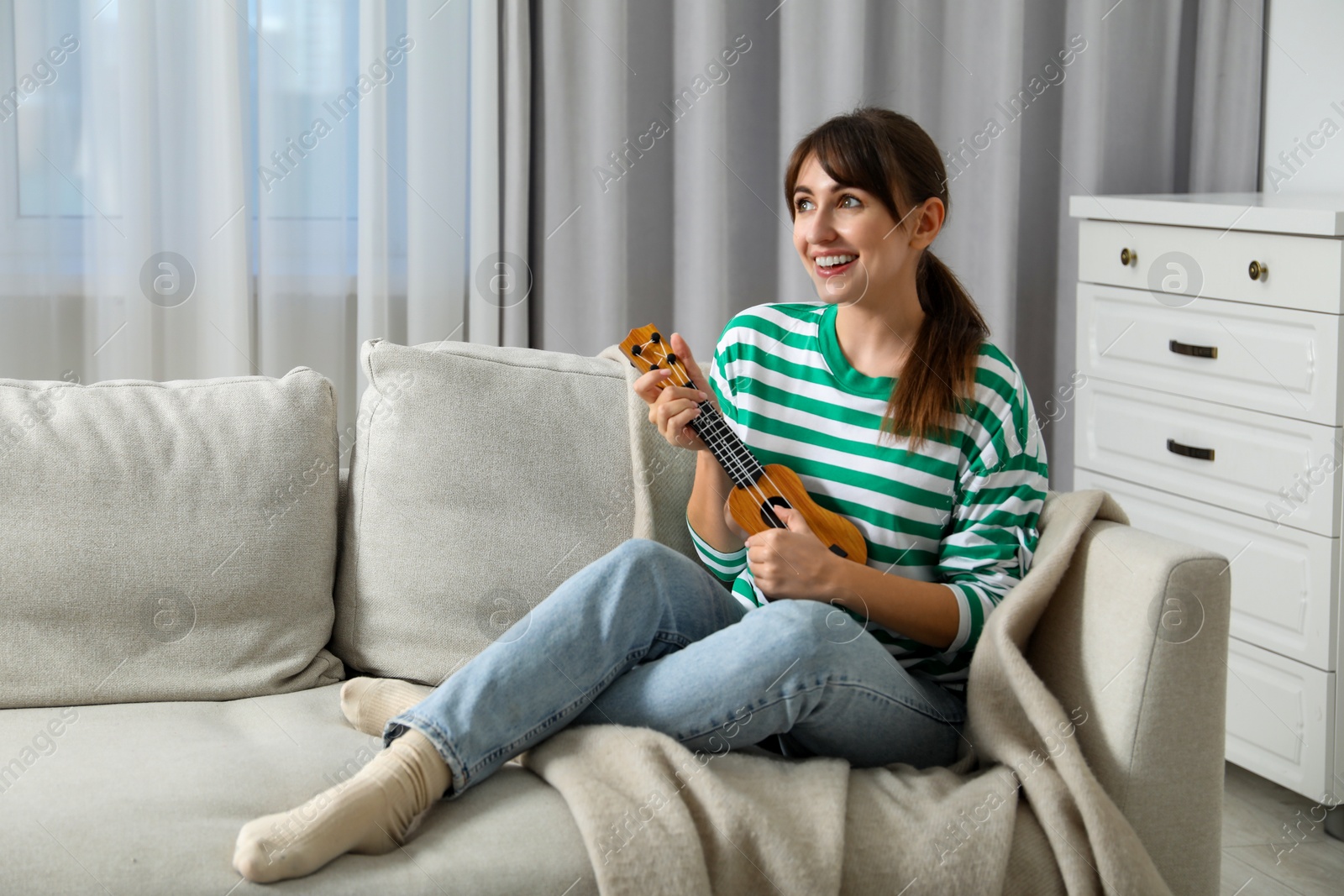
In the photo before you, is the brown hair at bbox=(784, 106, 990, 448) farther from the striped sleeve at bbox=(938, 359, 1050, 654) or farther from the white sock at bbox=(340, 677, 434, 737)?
the white sock at bbox=(340, 677, 434, 737)

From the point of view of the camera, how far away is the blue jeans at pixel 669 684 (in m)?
1.18

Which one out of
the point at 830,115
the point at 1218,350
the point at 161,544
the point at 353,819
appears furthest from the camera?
the point at 830,115

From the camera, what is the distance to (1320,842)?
1878 mm

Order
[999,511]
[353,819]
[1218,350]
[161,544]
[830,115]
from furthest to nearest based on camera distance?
[830,115], [1218,350], [161,544], [999,511], [353,819]

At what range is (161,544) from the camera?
146 cm

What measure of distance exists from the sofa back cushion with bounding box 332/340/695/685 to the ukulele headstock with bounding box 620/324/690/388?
0.51 ft

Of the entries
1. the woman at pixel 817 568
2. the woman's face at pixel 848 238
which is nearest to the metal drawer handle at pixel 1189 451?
the woman at pixel 817 568

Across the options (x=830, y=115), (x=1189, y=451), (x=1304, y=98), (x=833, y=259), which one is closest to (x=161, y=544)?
(x=833, y=259)

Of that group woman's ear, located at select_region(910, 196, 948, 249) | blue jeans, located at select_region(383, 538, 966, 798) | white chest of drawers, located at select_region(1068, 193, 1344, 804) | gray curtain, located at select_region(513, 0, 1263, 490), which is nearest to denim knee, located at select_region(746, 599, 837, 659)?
blue jeans, located at select_region(383, 538, 966, 798)

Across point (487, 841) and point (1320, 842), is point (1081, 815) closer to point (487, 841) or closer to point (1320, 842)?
point (487, 841)

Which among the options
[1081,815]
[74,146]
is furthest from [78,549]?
[1081,815]

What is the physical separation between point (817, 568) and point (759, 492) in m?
0.13

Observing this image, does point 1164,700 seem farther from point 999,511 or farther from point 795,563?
point 795,563

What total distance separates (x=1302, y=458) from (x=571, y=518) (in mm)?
1126
